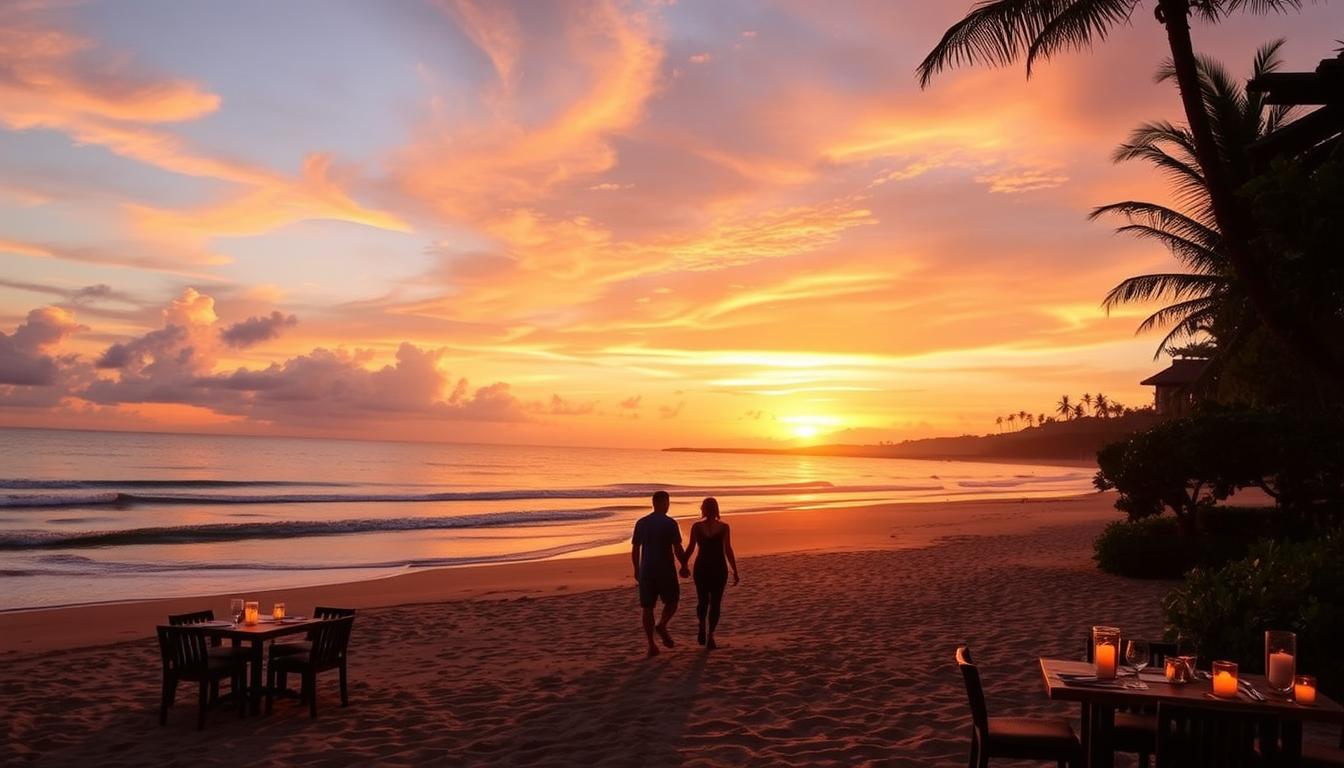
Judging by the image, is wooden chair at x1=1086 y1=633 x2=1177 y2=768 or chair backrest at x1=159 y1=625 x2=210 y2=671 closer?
wooden chair at x1=1086 y1=633 x2=1177 y2=768

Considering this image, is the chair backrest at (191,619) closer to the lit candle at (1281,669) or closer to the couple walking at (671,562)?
the couple walking at (671,562)

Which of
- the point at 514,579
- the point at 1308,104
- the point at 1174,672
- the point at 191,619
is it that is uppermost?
the point at 1308,104

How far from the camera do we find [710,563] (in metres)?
10.3

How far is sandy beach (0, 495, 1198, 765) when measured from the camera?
271 inches

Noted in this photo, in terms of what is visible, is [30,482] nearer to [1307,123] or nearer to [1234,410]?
[1234,410]

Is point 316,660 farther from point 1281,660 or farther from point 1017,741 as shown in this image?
point 1281,660

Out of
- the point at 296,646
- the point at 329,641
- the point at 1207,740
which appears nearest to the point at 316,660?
the point at 329,641

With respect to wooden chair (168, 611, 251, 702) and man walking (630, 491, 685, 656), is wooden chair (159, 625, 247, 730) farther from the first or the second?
man walking (630, 491, 685, 656)

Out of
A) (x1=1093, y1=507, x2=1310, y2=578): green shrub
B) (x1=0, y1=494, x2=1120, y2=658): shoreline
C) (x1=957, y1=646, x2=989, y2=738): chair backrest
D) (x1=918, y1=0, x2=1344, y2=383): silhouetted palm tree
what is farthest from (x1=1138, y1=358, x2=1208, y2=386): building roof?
(x1=957, y1=646, x2=989, y2=738): chair backrest

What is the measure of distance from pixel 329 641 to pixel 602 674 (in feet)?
8.44

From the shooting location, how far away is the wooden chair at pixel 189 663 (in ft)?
24.2

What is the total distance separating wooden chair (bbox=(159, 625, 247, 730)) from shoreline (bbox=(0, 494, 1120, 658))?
14.4 ft

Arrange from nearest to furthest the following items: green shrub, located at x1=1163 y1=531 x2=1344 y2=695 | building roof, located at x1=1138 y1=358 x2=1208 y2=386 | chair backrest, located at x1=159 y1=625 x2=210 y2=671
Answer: green shrub, located at x1=1163 y1=531 x2=1344 y2=695, chair backrest, located at x1=159 y1=625 x2=210 y2=671, building roof, located at x1=1138 y1=358 x2=1208 y2=386

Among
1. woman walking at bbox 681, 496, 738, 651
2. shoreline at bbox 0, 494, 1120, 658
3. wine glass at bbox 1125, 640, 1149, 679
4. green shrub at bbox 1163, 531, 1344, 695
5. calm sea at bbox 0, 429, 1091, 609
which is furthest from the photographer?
calm sea at bbox 0, 429, 1091, 609
